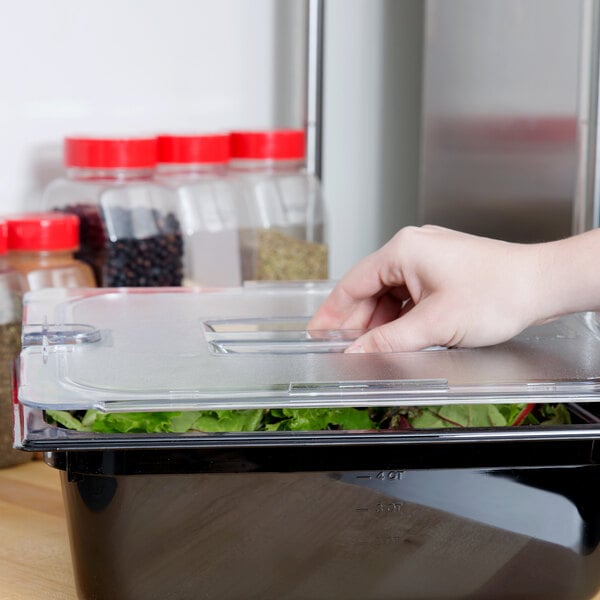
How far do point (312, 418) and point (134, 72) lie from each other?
0.84 m

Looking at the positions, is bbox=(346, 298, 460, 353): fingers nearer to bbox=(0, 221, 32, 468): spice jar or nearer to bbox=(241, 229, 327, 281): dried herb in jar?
bbox=(0, 221, 32, 468): spice jar

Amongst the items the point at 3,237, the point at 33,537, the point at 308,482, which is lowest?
the point at 33,537

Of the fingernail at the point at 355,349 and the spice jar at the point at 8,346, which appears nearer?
the fingernail at the point at 355,349

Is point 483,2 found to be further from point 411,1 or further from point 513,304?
point 513,304

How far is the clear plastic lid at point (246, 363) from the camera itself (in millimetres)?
602

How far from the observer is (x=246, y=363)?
67 cm

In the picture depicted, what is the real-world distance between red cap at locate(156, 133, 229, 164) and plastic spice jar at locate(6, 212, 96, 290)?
0.72ft

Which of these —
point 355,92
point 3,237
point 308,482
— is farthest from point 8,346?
point 355,92

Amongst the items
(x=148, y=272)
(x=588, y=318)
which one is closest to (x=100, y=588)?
(x=588, y=318)

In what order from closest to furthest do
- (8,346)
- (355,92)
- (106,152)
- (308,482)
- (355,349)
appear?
(308,482)
(355,349)
(8,346)
(106,152)
(355,92)

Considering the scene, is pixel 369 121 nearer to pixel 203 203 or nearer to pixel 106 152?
pixel 203 203

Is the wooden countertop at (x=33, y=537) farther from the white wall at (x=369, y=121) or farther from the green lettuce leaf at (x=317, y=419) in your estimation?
the white wall at (x=369, y=121)

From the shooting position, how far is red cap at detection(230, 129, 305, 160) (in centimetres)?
132

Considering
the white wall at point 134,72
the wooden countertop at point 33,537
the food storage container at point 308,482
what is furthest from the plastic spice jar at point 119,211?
the food storage container at point 308,482
